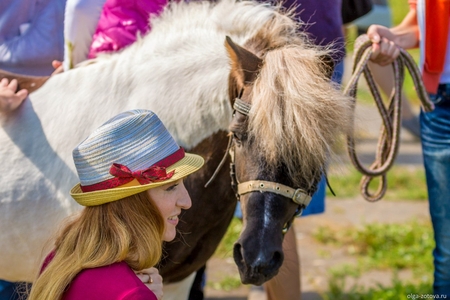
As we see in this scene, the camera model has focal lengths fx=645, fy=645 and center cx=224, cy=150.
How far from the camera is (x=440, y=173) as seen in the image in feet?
9.29

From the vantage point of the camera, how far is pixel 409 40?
9.74 ft

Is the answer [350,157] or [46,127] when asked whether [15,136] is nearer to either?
[46,127]

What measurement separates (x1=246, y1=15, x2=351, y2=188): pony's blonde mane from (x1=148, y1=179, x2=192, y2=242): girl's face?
0.36 metres

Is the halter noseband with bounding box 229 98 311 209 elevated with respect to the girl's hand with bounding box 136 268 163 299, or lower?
lower

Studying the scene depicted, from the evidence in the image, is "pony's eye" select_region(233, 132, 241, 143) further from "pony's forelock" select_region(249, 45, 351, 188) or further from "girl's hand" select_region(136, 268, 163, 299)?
"girl's hand" select_region(136, 268, 163, 299)

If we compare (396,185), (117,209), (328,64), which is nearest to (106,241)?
(117,209)

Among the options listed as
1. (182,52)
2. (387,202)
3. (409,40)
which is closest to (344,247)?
(387,202)

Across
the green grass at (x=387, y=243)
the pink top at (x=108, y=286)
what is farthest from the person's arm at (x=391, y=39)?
the green grass at (x=387, y=243)

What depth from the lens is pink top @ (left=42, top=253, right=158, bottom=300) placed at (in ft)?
5.08

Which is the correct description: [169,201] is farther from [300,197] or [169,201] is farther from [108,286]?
[300,197]

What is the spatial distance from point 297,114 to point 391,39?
1.07 metres

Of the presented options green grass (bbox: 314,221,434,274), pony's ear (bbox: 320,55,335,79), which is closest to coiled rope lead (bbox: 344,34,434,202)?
pony's ear (bbox: 320,55,335,79)

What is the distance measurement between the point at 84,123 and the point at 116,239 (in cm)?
89

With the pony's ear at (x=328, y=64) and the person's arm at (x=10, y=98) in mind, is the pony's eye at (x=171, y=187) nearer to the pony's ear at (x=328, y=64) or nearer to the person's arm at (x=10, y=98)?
the pony's ear at (x=328, y=64)
